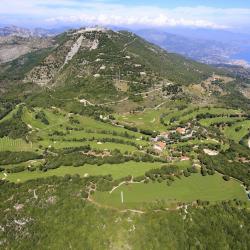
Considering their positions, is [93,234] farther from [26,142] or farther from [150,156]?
[26,142]

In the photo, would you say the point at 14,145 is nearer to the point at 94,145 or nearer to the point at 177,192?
the point at 94,145

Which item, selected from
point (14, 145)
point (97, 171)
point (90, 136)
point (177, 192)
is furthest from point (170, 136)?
point (14, 145)

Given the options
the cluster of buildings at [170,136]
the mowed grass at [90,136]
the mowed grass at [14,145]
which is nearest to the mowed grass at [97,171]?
the cluster of buildings at [170,136]

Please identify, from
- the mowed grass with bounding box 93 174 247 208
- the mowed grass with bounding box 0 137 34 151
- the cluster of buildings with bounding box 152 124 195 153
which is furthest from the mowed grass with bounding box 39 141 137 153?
the mowed grass with bounding box 93 174 247 208

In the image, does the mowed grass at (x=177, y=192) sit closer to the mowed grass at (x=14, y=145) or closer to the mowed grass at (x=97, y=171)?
the mowed grass at (x=97, y=171)

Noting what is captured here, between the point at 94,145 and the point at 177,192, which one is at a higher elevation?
the point at 177,192

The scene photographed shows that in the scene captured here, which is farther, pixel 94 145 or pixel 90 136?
pixel 90 136
